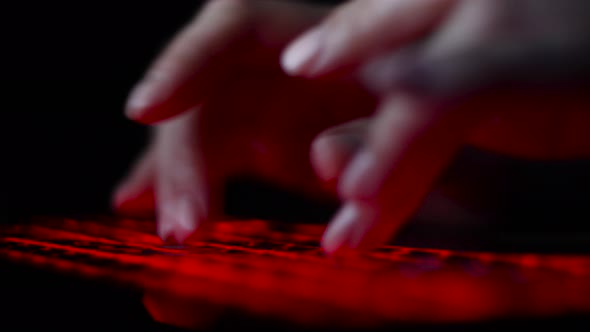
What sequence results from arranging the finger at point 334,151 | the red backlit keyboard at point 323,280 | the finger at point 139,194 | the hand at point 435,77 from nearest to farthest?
the red backlit keyboard at point 323,280, the hand at point 435,77, the finger at point 334,151, the finger at point 139,194

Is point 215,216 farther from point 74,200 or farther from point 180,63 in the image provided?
point 74,200

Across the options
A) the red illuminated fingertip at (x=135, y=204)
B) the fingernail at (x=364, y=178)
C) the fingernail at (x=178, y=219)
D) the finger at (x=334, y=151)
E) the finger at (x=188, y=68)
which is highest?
the finger at (x=188, y=68)

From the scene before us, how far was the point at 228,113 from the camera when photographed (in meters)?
0.88

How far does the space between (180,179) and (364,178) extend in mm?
380

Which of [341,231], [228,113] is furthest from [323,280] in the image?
[228,113]

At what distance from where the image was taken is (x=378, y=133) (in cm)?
48

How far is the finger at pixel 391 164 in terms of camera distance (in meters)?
0.46

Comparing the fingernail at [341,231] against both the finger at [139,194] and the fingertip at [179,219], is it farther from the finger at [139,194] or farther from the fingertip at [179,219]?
the finger at [139,194]

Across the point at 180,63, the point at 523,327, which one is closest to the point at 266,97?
the point at 180,63

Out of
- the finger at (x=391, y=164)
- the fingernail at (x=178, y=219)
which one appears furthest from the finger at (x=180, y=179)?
the finger at (x=391, y=164)

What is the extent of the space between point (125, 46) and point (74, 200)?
42 cm

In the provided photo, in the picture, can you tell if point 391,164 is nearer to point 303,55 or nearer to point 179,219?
point 303,55

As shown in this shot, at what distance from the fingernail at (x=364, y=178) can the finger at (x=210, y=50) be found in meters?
0.29

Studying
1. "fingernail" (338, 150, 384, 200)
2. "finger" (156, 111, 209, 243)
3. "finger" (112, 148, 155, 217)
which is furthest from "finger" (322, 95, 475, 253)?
→ "finger" (112, 148, 155, 217)
